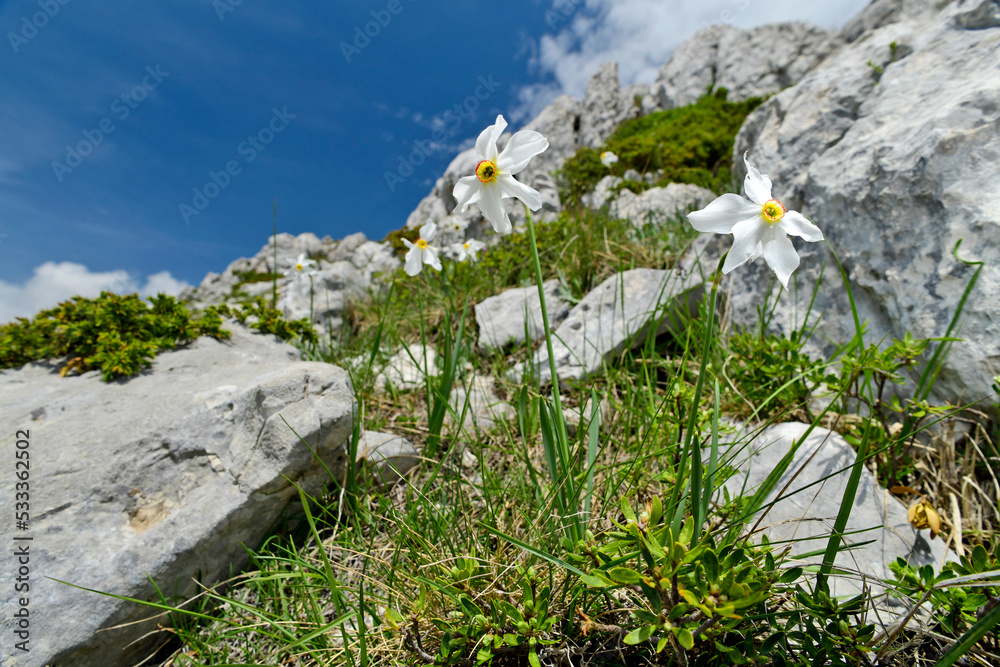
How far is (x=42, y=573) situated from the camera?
5.78ft

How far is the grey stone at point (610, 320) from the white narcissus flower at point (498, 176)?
192 centimetres

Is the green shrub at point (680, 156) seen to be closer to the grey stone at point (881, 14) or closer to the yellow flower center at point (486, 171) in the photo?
the grey stone at point (881, 14)

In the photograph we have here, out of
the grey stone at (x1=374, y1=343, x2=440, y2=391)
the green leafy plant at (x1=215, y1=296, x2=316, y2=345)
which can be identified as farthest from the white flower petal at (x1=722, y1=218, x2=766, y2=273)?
the green leafy plant at (x1=215, y1=296, x2=316, y2=345)

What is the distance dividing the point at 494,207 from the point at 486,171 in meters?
0.13

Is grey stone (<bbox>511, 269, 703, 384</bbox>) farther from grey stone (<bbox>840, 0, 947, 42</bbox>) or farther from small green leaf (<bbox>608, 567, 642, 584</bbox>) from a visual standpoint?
grey stone (<bbox>840, 0, 947, 42</bbox>)

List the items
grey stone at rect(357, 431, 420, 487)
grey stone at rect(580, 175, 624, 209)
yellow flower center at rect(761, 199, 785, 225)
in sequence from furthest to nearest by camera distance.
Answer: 1. grey stone at rect(580, 175, 624, 209)
2. grey stone at rect(357, 431, 420, 487)
3. yellow flower center at rect(761, 199, 785, 225)

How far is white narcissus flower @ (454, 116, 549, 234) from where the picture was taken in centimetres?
141

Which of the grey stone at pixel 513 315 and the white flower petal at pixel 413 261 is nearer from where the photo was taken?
the white flower petal at pixel 413 261

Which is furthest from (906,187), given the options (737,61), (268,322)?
(737,61)

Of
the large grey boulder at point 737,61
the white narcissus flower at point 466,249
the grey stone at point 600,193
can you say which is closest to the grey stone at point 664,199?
the grey stone at point 600,193

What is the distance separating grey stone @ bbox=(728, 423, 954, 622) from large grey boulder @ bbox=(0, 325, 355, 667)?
2088 mm

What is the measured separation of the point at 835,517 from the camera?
1707 millimetres

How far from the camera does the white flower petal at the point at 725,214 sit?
1.16 meters

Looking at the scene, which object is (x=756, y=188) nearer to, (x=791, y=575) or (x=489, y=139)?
(x=489, y=139)
